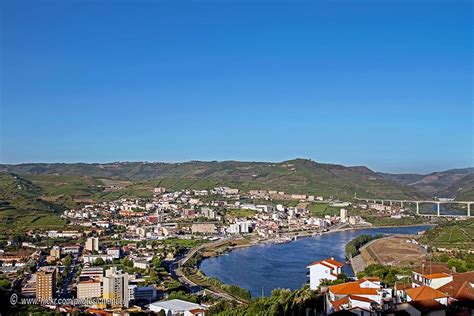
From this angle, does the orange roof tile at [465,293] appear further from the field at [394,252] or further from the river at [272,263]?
the field at [394,252]

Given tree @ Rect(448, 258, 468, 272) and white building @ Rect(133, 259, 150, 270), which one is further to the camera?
white building @ Rect(133, 259, 150, 270)

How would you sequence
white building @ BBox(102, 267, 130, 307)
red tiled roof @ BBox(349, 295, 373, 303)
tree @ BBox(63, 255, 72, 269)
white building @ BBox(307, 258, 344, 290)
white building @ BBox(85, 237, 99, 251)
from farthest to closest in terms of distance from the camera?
white building @ BBox(85, 237, 99, 251), tree @ BBox(63, 255, 72, 269), white building @ BBox(102, 267, 130, 307), white building @ BBox(307, 258, 344, 290), red tiled roof @ BBox(349, 295, 373, 303)

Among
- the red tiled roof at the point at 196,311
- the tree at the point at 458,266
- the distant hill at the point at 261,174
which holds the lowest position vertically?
the red tiled roof at the point at 196,311

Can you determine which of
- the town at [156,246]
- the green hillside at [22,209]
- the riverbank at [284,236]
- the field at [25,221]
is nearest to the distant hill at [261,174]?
the town at [156,246]

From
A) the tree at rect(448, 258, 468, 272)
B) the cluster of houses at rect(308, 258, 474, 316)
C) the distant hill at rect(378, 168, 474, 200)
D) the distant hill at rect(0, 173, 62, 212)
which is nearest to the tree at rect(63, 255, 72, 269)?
the distant hill at rect(0, 173, 62, 212)

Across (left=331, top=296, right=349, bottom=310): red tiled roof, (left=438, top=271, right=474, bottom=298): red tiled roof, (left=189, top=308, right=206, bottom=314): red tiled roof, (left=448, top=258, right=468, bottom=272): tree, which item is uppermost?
(left=438, top=271, right=474, bottom=298): red tiled roof

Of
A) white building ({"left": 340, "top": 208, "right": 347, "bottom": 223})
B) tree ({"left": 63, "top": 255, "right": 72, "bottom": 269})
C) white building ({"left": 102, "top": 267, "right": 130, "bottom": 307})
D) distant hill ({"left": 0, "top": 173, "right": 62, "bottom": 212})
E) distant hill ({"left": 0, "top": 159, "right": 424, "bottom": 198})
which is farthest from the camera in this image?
distant hill ({"left": 0, "top": 159, "right": 424, "bottom": 198})

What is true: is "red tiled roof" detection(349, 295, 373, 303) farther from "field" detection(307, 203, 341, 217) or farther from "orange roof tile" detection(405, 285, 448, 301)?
"field" detection(307, 203, 341, 217)
